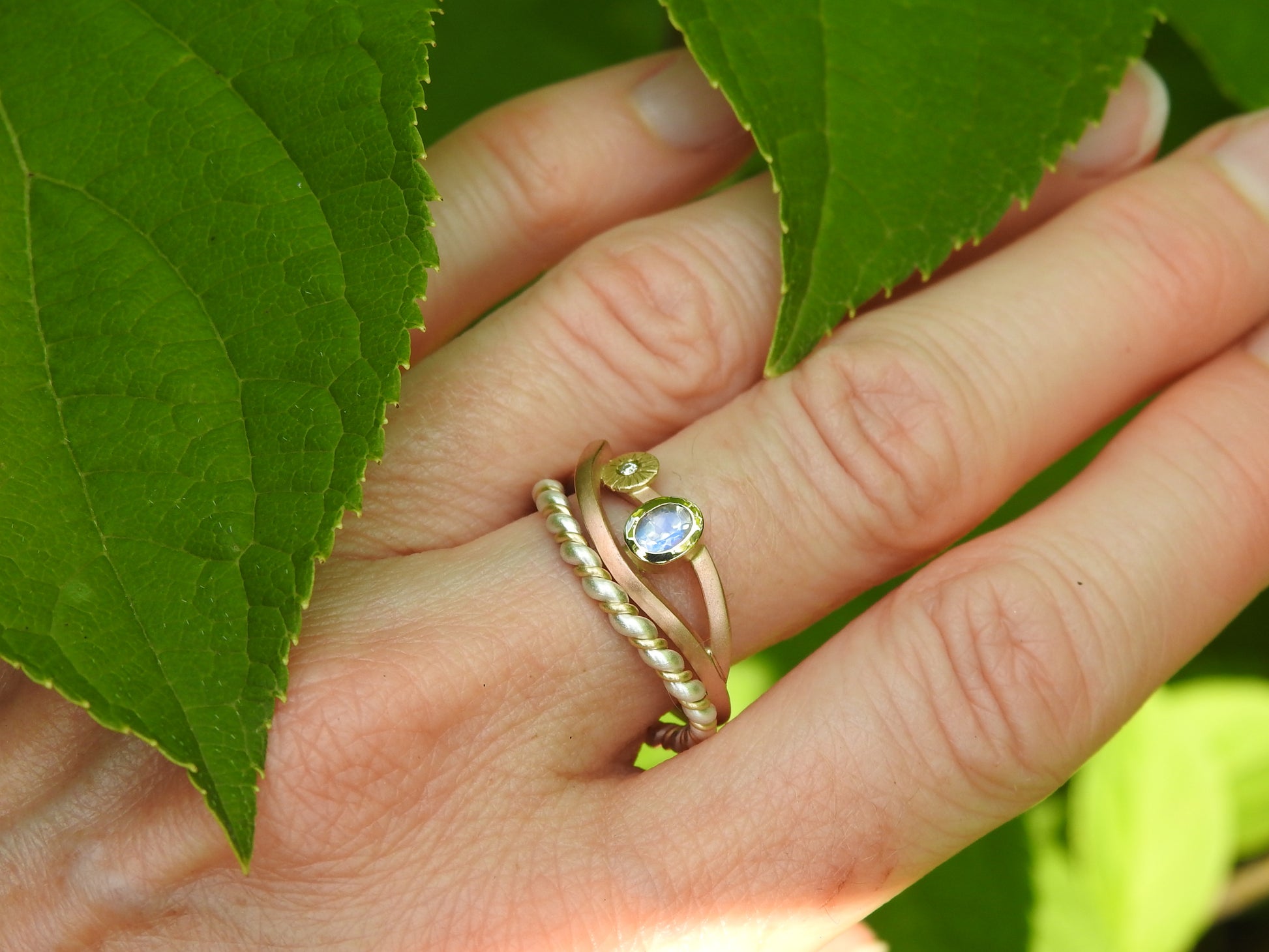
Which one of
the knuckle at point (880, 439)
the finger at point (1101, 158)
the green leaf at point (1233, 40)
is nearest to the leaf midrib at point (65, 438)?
the knuckle at point (880, 439)

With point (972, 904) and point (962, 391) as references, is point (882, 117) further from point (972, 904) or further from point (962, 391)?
point (972, 904)

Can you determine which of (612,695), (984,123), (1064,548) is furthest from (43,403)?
(1064,548)

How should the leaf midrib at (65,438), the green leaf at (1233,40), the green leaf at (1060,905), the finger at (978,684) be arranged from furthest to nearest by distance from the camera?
the green leaf at (1060,905), the green leaf at (1233,40), the finger at (978,684), the leaf midrib at (65,438)

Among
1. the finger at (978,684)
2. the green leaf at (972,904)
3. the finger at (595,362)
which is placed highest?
the finger at (595,362)

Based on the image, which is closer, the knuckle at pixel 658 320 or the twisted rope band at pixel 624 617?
the twisted rope band at pixel 624 617

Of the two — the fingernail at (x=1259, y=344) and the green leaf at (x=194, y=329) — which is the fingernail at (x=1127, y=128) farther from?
the green leaf at (x=194, y=329)

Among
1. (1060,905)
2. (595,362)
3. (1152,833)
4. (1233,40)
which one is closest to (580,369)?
(595,362)

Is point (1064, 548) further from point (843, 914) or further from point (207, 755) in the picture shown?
point (207, 755)
